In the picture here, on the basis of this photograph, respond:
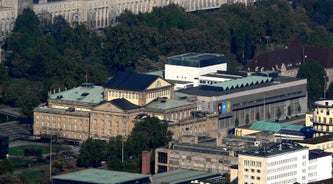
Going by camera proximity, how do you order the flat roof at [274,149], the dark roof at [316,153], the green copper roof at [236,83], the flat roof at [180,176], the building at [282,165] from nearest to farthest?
1. the building at [282,165]
2. the flat roof at [274,149]
3. the flat roof at [180,176]
4. the dark roof at [316,153]
5. the green copper roof at [236,83]

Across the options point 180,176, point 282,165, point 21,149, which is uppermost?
point 282,165

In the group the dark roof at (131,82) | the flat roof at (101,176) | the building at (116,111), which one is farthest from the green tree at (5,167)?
the dark roof at (131,82)

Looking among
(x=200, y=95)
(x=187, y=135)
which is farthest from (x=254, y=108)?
(x=187, y=135)

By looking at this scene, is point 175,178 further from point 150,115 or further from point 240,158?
point 150,115

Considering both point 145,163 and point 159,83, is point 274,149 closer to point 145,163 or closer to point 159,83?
point 145,163

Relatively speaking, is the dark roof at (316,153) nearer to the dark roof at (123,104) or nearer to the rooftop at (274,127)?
the rooftop at (274,127)

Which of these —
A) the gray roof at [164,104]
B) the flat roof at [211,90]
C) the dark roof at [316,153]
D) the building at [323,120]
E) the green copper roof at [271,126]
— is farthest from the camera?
the flat roof at [211,90]

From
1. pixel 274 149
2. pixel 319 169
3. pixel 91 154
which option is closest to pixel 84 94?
pixel 91 154
